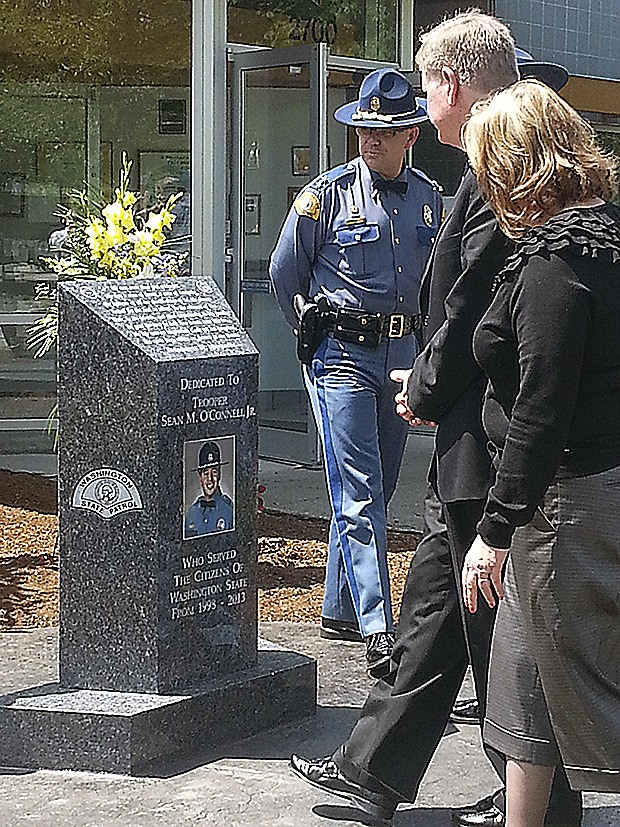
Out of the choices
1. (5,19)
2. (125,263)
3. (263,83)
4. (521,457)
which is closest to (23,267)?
(5,19)

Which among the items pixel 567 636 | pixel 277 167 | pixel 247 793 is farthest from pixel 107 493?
pixel 277 167

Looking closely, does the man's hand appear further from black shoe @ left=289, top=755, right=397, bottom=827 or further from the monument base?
the monument base

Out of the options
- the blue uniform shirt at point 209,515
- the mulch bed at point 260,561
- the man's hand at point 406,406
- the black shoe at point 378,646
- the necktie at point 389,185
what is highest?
the necktie at point 389,185

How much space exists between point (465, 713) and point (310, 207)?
2.07m

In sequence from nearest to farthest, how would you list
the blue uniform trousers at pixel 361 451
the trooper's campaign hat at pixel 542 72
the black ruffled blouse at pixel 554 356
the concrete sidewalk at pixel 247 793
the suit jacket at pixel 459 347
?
the black ruffled blouse at pixel 554 356, the suit jacket at pixel 459 347, the concrete sidewalk at pixel 247 793, the trooper's campaign hat at pixel 542 72, the blue uniform trousers at pixel 361 451

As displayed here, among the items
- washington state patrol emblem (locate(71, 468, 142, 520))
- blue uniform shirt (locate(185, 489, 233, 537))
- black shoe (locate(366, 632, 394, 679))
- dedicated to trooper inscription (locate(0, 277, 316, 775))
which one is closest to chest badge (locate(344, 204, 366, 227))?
dedicated to trooper inscription (locate(0, 277, 316, 775))

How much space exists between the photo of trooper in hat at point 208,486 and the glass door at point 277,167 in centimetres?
523

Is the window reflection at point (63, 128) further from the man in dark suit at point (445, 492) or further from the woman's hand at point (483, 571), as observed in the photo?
the woman's hand at point (483, 571)

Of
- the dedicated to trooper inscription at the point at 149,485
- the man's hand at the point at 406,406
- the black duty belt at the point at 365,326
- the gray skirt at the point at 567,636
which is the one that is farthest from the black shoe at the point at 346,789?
the black duty belt at the point at 365,326

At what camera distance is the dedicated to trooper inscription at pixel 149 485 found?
190 inches

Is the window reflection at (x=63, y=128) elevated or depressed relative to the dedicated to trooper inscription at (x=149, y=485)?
elevated

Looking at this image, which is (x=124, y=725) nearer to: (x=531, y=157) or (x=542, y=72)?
(x=531, y=157)

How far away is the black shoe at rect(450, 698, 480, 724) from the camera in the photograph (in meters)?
5.32

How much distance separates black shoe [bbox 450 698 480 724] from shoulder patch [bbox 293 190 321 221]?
198cm
